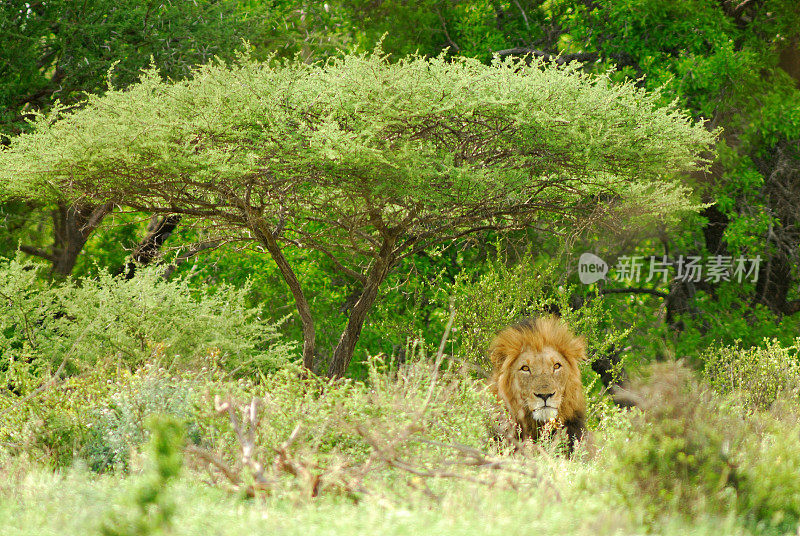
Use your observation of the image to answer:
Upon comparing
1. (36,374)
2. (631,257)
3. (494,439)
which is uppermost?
(631,257)

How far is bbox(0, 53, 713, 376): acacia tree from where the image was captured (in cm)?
942

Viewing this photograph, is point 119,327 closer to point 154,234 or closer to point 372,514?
point 154,234

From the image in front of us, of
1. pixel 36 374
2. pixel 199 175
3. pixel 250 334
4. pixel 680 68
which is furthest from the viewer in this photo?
pixel 680 68

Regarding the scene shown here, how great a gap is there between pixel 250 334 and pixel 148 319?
224 centimetres

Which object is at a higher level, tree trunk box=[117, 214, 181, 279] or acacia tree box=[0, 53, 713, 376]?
acacia tree box=[0, 53, 713, 376]

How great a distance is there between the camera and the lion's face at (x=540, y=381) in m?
8.23

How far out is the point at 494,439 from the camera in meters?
8.50

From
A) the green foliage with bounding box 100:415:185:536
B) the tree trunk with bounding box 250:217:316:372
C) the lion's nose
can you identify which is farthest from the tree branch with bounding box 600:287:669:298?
the green foliage with bounding box 100:415:185:536

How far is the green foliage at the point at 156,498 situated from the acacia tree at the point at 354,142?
201 inches

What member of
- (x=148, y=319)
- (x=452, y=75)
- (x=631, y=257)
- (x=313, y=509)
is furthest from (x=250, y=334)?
(x=313, y=509)

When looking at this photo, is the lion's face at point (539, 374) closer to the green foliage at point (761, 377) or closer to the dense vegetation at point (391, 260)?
the dense vegetation at point (391, 260)

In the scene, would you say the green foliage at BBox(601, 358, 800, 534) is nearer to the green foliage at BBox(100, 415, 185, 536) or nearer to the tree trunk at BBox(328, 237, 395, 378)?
the green foliage at BBox(100, 415, 185, 536)

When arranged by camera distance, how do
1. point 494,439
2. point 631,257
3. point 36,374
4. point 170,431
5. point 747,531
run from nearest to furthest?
point 170,431, point 747,531, point 494,439, point 36,374, point 631,257

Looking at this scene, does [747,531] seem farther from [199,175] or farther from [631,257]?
[631,257]
